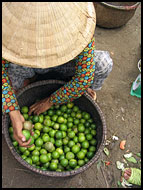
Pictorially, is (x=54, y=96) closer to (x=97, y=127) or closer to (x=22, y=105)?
(x=22, y=105)

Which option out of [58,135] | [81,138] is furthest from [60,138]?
[81,138]

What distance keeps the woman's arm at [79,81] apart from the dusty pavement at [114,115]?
0.99m

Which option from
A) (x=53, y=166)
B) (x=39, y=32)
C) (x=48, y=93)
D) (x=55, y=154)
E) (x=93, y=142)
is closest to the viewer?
(x=39, y=32)

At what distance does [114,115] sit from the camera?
3480mm

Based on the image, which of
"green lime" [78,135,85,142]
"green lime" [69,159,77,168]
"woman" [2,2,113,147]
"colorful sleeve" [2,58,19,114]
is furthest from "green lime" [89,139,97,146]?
"woman" [2,2,113,147]

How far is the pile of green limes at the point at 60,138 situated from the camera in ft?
7.93

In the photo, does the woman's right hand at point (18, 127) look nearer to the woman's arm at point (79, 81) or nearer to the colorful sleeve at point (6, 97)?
the colorful sleeve at point (6, 97)

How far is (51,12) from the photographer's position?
1325 mm

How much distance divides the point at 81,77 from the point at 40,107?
0.85 m

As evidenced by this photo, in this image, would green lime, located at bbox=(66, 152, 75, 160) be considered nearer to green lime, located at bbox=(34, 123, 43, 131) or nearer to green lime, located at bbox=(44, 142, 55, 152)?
green lime, located at bbox=(44, 142, 55, 152)

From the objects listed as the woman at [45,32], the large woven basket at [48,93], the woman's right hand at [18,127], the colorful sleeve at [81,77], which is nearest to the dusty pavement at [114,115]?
the large woven basket at [48,93]

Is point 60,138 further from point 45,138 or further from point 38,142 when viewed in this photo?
point 38,142

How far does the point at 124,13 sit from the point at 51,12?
3571mm

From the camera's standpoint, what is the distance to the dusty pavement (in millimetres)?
2766
